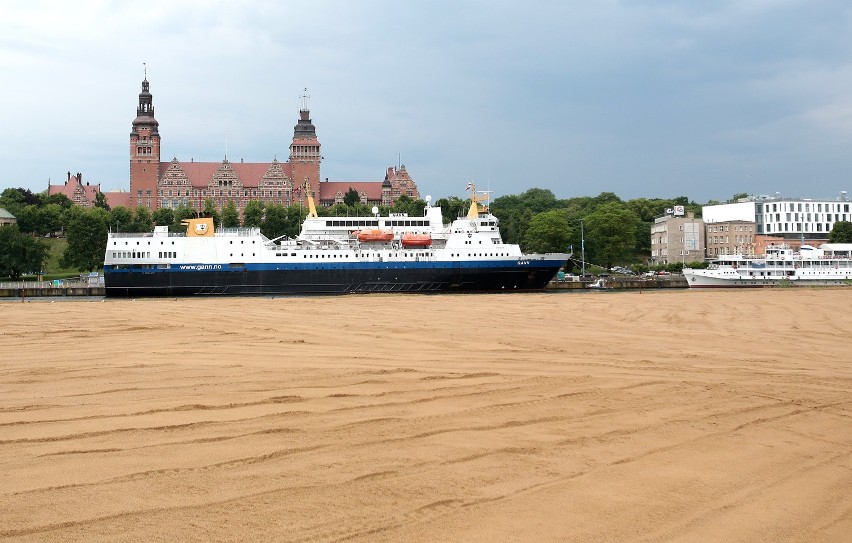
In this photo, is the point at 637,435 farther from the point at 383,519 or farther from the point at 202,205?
the point at 202,205

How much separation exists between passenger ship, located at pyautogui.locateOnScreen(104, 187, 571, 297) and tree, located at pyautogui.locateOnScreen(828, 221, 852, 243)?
4088 centimetres

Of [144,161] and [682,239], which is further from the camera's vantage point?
[144,161]

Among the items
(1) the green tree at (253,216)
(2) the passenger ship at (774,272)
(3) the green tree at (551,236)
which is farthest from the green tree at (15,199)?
(2) the passenger ship at (774,272)

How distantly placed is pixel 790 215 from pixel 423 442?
263 feet

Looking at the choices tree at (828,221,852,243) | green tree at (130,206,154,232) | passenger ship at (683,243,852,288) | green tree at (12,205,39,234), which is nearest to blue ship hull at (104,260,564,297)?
passenger ship at (683,243,852,288)

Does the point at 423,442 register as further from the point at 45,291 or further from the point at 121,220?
the point at 121,220

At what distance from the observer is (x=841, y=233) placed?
72750mm

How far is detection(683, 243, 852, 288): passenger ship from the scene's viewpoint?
50.7m

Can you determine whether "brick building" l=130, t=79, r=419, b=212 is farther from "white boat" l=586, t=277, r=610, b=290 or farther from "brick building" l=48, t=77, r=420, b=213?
"white boat" l=586, t=277, r=610, b=290

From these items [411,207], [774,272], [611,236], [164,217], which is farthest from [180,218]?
[774,272]

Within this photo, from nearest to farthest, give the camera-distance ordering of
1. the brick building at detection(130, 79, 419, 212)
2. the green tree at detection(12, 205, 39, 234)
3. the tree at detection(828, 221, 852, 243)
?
the tree at detection(828, 221, 852, 243) → the green tree at detection(12, 205, 39, 234) → the brick building at detection(130, 79, 419, 212)

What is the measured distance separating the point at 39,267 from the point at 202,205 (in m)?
48.7

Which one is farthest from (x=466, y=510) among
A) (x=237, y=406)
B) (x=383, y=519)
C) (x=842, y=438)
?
(x=842, y=438)

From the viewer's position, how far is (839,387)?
35.4 ft
